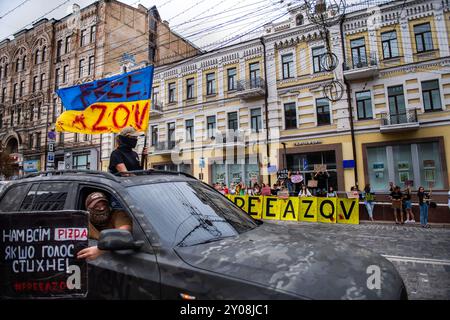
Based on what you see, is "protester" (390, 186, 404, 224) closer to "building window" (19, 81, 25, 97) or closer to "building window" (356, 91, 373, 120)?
"building window" (356, 91, 373, 120)

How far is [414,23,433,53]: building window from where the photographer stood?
1836 centimetres

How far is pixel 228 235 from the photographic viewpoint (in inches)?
101

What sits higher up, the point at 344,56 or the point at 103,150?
the point at 344,56

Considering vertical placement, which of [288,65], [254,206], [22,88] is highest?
[22,88]

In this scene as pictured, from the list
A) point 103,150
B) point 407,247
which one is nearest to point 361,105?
point 407,247

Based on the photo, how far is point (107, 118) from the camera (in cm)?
668

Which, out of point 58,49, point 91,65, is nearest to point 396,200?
point 91,65

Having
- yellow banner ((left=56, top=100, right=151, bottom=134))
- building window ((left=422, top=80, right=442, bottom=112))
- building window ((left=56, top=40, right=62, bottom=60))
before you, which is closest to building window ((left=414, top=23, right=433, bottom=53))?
building window ((left=422, top=80, right=442, bottom=112))

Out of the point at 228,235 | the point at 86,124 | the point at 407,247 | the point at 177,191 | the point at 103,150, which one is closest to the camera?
the point at 228,235

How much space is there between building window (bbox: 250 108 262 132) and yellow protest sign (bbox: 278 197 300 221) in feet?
34.6

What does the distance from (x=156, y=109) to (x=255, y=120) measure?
33.2 ft

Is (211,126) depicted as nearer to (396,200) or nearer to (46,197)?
(396,200)

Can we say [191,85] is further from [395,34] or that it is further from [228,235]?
[228,235]

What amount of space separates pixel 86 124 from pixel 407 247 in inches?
343
